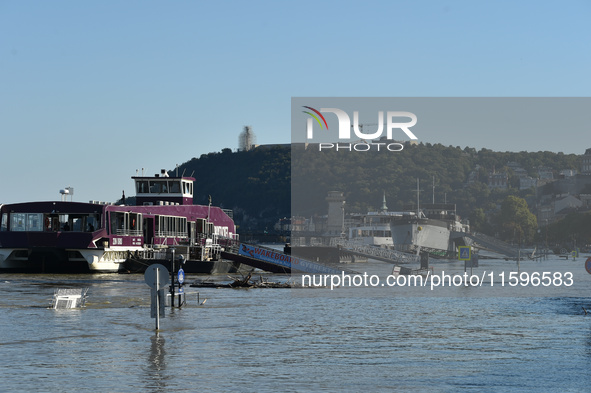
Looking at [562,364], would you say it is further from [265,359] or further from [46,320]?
[46,320]

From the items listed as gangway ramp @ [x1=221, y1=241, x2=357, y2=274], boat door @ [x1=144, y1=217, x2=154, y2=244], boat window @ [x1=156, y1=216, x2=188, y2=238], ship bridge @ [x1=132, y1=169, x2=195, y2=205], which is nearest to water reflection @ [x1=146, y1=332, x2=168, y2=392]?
gangway ramp @ [x1=221, y1=241, x2=357, y2=274]

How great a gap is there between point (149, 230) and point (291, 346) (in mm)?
57256

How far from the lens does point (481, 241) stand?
191m

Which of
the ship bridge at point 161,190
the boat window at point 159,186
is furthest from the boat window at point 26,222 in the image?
the boat window at point 159,186

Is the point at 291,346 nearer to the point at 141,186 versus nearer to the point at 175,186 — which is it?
the point at 175,186

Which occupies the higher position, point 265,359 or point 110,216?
point 110,216

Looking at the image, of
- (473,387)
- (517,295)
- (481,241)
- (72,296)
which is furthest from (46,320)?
(481,241)

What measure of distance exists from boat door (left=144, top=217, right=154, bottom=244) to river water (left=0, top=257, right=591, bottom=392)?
3339cm

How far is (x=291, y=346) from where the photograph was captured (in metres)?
29.0

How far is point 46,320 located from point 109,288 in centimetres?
2114

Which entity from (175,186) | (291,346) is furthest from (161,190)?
(291,346)

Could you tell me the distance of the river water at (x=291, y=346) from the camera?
862 inches

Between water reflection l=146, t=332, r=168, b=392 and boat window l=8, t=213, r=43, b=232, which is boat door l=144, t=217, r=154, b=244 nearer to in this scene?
boat window l=8, t=213, r=43, b=232

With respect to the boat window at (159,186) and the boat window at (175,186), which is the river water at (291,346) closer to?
the boat window at (175,186)
